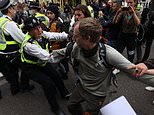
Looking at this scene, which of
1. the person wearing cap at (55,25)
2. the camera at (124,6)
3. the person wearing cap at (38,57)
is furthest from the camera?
the camera at (124,6)

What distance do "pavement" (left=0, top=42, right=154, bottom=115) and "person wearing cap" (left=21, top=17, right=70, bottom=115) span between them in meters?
0.44

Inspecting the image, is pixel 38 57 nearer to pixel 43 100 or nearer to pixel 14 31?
pixel 14 31

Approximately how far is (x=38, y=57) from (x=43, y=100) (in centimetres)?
117

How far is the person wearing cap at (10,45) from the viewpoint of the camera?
347 centimetres

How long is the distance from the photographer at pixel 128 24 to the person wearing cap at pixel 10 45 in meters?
2.01

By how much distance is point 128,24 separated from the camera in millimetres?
4484

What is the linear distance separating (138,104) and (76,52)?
6.27 ft

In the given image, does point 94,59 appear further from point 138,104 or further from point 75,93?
point 138,104

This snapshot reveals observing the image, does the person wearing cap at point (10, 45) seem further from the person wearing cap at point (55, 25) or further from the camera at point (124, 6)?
the camera at point (124, 6)

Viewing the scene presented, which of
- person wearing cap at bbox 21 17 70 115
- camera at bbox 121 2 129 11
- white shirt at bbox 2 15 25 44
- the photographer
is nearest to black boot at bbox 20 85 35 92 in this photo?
person wearing cap at bbox 21 17 70 115

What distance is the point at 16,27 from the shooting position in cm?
345

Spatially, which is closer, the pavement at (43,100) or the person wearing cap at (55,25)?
the pavement at (43,100)

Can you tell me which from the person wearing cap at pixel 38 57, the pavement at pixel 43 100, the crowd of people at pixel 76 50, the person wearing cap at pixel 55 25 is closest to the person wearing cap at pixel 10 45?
the crowd of people at pixel 76 50

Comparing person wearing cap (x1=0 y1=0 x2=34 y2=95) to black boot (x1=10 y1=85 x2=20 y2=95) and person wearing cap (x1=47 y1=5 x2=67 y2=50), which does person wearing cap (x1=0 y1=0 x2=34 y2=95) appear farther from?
person wearing cap (x1=47 y1=5 x2=67 y2=50)
